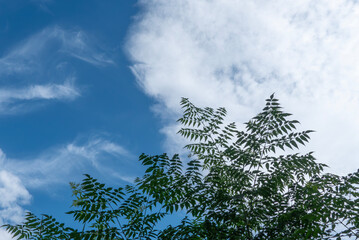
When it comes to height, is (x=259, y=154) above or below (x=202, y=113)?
below

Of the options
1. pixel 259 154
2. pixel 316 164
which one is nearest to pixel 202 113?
pixel 259 154

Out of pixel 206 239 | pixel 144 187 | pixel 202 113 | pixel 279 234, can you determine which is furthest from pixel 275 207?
pixel 202 113

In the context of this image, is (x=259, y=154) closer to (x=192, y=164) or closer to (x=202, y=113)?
(x=192, y=164)

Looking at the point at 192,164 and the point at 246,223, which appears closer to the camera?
the point at 246,223

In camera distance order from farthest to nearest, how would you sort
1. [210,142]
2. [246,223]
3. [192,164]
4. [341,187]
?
[210,142] → [192,164] → [246,223] → [341,187]

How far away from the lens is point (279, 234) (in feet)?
19.7

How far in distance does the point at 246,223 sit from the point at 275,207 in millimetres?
653

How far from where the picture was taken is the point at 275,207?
631 cm

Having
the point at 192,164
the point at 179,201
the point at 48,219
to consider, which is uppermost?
the point at 192,164

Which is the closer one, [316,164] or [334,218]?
[334,218]

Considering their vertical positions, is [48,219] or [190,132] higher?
[190,132]

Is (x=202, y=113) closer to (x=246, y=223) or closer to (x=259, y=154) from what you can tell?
(x=259, y=154)

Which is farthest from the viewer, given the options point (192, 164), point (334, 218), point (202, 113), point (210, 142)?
point (202, 113)

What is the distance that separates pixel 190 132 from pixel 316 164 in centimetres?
302
